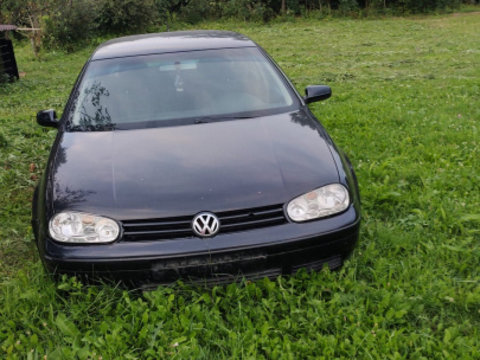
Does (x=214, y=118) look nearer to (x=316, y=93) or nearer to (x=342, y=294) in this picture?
(x=316, y=93)

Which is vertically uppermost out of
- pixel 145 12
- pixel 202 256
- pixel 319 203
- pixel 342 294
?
pixel 145 12

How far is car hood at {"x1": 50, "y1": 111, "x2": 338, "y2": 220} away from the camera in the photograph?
2465mm

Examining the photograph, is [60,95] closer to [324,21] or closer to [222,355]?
[222,355]

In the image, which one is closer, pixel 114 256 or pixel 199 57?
pixel 114 256

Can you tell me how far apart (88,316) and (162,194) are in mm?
714

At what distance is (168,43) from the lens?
403 centimetres

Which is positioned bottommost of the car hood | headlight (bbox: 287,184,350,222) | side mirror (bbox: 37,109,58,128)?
headlight (bbox: 287,184,350,222)

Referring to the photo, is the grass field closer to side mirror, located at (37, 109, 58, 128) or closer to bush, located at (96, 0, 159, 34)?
Answer: side mirror, located at (37, 109, 58, 128)

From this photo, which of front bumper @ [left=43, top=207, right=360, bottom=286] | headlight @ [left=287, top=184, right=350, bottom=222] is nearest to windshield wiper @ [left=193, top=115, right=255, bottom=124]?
headlight @ [left=287, top=184, right=350, bottom=222]

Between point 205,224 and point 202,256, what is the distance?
0.51 ft

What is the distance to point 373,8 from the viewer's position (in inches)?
1089

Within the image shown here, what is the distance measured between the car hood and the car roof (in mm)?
1007

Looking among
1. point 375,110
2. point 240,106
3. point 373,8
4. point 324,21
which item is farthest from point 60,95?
point 373,8

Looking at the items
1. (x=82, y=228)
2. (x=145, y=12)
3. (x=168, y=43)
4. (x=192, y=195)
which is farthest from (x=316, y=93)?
(x=145, y=12)
